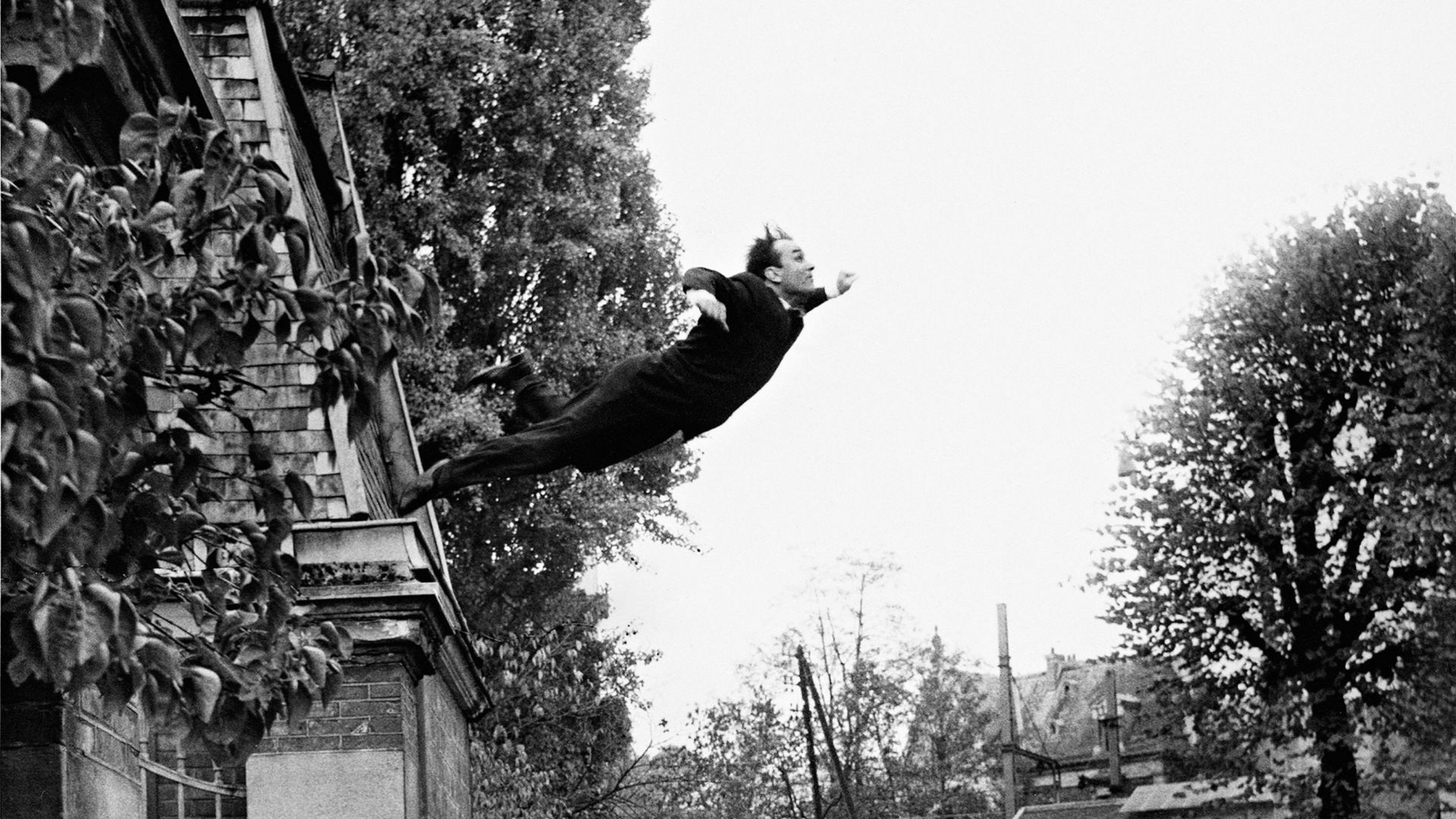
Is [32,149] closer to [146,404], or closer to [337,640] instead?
[146,404]

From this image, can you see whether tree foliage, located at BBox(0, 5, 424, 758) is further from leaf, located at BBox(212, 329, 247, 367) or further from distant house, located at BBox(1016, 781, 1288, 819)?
distant house, located at BBox(1016, 781, 1288, 819)

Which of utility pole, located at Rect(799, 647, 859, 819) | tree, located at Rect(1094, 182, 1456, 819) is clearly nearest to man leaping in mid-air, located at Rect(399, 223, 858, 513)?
tree, located at Rect(1094, 182, 1456, 819)

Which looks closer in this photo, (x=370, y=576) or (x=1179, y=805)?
(x=370, y=576)

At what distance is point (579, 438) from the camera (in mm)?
6504

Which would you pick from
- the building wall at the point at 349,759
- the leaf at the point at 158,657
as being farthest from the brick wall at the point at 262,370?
the leaf at the point at 158,657

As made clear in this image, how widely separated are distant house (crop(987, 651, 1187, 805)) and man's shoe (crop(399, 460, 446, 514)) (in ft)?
163

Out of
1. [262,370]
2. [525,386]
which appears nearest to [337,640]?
[525,386]

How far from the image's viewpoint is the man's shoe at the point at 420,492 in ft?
21.4

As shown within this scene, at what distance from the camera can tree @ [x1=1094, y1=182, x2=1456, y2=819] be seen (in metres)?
29.8

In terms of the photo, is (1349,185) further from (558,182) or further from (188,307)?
(188,307)

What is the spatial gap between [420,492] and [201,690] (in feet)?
3.67

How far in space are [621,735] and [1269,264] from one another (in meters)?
12.5

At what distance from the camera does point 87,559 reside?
536 centimetres

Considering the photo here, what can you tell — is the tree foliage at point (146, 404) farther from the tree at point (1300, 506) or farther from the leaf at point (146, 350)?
the tree at point (1300, 506)
